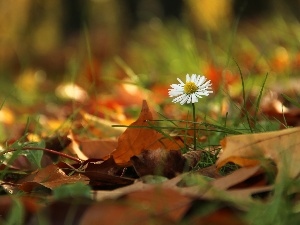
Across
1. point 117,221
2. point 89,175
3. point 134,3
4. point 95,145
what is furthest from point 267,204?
point 134,3

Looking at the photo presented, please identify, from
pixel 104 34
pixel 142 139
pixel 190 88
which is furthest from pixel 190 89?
→ pixel 104 34

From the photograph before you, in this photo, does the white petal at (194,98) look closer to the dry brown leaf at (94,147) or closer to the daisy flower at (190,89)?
the daisy flower at (190,89)

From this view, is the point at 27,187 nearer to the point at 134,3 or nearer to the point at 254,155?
the point at 254,155

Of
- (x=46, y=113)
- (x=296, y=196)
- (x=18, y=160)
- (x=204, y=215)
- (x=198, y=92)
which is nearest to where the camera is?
(x=204, y=215)

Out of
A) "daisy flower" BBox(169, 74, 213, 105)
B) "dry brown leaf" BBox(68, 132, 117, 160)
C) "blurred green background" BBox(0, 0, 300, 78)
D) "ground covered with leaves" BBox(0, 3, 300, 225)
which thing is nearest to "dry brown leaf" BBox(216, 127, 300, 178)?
"ground covered with leaves" BBox(0, 3, 300, 225)

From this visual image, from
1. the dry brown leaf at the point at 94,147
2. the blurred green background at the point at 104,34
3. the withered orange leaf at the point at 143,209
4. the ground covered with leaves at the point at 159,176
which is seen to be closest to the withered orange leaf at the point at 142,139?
the ground covered with leaves at the point at 159,176

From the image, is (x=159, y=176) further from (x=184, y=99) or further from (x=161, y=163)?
(x=184, y=99)

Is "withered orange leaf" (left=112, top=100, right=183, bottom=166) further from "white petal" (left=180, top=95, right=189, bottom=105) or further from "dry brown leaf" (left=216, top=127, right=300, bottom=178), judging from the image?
"dry brown leaf" (left=216, top=127, right=300, bottom=178)
